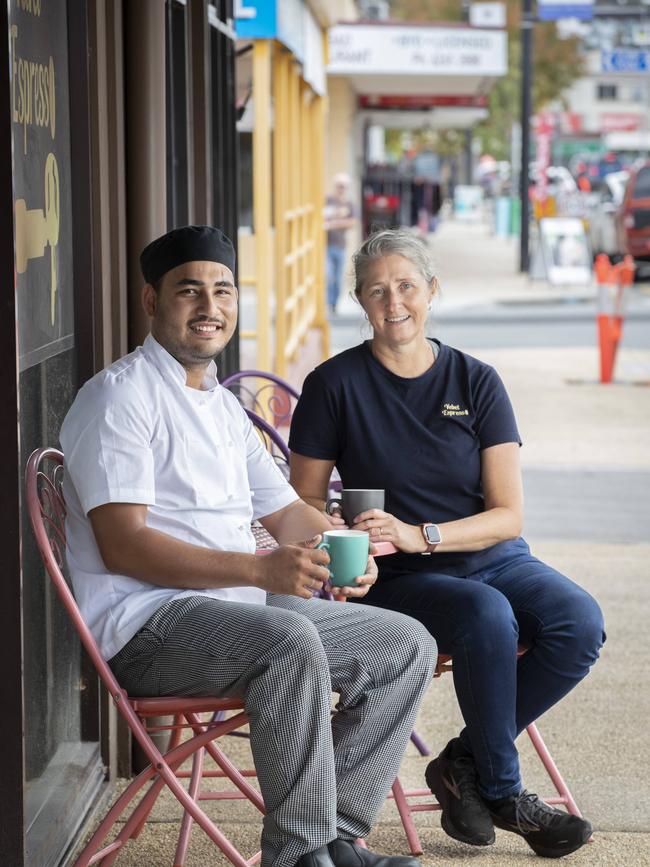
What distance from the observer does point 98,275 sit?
3713mm

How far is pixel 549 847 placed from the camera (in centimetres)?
351

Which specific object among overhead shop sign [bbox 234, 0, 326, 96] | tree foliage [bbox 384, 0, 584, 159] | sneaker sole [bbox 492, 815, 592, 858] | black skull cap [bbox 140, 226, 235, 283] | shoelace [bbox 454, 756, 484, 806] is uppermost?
tree foliage [bbox 384, 0, 584, 159]

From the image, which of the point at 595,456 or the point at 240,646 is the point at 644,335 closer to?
the point at 595,456

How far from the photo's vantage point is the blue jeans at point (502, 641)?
3410 mm

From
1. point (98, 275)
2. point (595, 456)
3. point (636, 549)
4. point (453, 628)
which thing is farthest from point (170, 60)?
point (595, 456)

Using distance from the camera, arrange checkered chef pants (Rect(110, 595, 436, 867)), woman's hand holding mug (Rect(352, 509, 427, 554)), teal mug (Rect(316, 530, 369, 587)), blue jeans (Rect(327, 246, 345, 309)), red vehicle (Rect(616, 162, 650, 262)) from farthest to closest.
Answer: red vehicle (Rect(616, 162, 650, 262)), blue jeans (Rect(327, 246, 345, 309)), woman's hand holding mug (Rect(352, 509, 427, 554)), teal mug (Rect(316, 530, 369, 587)), checkered chef pants (Rect(110, 595, 436, 867))

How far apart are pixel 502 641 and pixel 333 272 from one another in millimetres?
16185

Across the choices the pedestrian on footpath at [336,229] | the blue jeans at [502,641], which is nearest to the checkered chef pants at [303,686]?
the blue jeans at [502,641]

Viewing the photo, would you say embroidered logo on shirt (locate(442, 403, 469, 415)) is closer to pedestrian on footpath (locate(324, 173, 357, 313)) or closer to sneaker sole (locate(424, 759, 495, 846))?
sneaker sole (locate(424, 759, 495, 846))

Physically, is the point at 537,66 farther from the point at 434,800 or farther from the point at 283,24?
the point at 434,800

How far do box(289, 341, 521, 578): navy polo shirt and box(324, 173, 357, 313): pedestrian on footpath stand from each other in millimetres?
14503

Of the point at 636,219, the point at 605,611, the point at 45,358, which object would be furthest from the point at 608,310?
the point at 636,219

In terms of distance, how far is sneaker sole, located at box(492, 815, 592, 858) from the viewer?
138 inches

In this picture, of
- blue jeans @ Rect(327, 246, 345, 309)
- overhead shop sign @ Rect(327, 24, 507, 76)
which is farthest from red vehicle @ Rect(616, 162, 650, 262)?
blue jeans @ Rect(327, 246, 345, 309)
